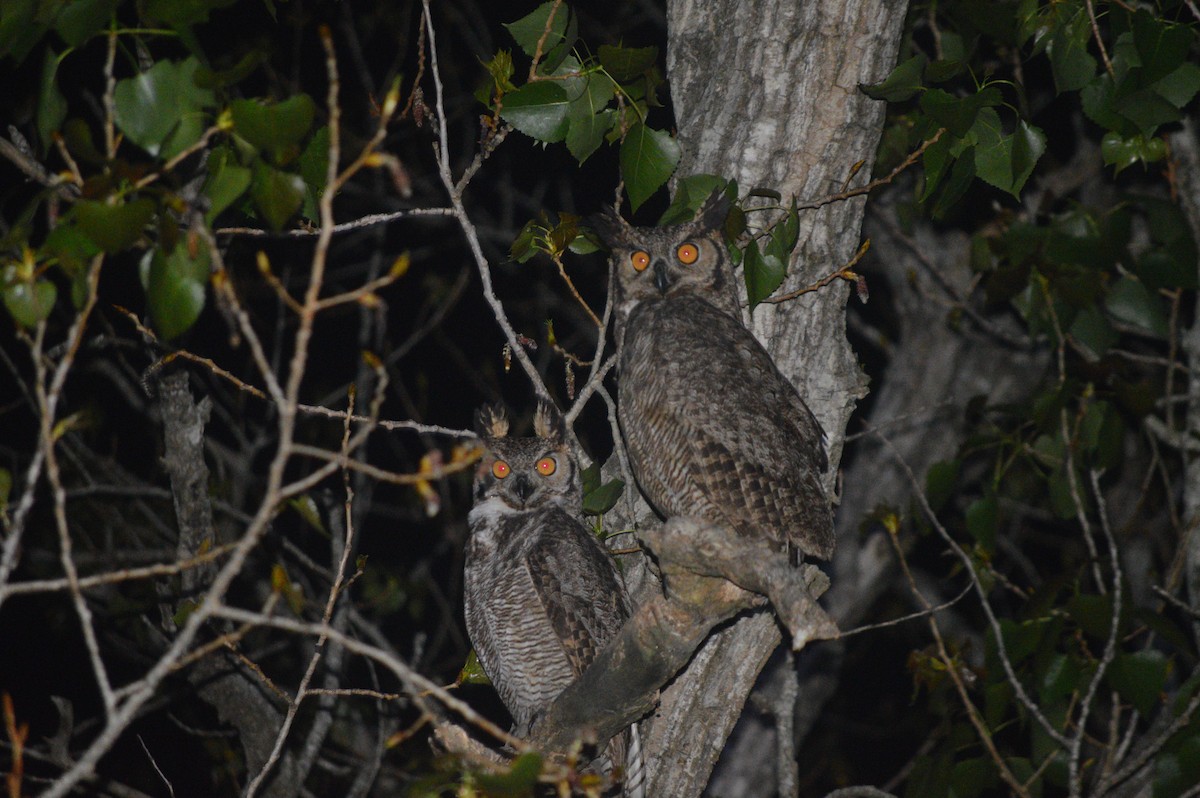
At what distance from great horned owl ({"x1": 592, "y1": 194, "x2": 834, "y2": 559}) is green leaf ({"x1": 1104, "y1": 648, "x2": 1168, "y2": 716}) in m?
1.30

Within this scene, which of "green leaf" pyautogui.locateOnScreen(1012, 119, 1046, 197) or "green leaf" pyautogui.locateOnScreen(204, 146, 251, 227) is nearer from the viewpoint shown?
"green leaf" pyautogui.locateOnScreen(204, 146, 251, 227)

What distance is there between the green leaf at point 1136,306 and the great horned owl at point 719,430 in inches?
64.5

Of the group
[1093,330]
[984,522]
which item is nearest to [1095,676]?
[984,522]

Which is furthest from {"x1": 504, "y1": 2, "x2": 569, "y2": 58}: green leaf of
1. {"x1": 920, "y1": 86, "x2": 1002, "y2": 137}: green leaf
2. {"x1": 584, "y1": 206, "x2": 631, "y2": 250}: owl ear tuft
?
{"x1": 920, "y1": 86, "x2": 1002, "y2": 137}: green leaf

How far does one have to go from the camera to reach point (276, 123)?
176 centimetres

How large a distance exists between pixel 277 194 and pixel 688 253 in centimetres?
169

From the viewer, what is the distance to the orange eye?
3227 mm

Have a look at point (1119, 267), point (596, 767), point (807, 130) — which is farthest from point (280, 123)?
point (1119, 267)

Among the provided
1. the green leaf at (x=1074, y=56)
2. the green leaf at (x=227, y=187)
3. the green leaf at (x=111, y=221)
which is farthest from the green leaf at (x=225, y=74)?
the green leaf at (x=1074, y=56)

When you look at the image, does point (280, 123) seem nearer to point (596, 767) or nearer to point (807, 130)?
point (807, 130)

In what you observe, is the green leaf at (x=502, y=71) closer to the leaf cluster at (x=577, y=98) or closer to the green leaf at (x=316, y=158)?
the leaf cluster at (x=577, y=98)

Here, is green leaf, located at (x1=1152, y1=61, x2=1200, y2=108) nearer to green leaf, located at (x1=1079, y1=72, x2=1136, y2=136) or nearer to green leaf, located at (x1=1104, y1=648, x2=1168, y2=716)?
green leaf, located at (x1=1079, y1=72, x2=1136, y2=136)

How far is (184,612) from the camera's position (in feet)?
9.97

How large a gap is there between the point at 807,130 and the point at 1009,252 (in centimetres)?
127
